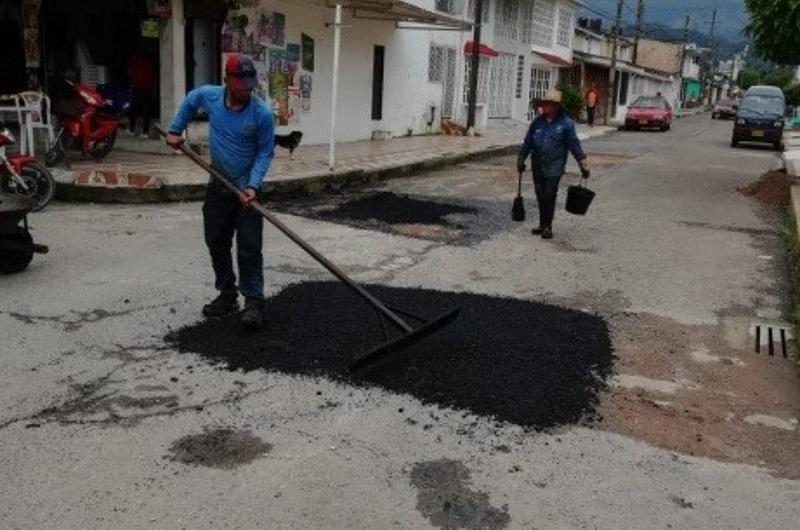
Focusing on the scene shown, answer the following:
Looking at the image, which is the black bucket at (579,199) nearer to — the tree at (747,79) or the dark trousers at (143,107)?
the dark trousers at (143,107)

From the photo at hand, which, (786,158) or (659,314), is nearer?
(659,314)

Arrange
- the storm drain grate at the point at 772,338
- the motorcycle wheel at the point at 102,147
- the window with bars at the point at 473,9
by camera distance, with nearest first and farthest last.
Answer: the storm drain grate at the point at 772,338
the motorcycle wheel at the point at 102,147
the window with bars at the point at 473,9

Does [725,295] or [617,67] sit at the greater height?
[617,67]

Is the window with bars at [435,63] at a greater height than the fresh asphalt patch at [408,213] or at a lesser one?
greater

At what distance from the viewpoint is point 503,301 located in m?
6.44

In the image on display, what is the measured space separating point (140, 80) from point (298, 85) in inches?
149

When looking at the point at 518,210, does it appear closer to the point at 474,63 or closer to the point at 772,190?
the point at 772,190

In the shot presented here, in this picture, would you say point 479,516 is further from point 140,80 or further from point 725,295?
point 140,80

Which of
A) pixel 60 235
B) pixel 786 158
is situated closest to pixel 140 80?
pixel 60 235

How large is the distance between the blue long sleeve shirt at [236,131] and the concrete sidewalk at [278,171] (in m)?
5.09

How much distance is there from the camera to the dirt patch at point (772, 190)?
13203mm

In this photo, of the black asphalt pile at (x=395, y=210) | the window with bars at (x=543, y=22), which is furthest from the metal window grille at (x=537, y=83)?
the black asphalt pile at (x=395, y=210)

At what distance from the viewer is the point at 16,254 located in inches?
252

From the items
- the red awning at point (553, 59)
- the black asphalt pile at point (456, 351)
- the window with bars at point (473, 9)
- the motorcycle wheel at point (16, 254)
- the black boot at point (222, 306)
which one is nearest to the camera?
the black asphalt pile at point (456, 351)
